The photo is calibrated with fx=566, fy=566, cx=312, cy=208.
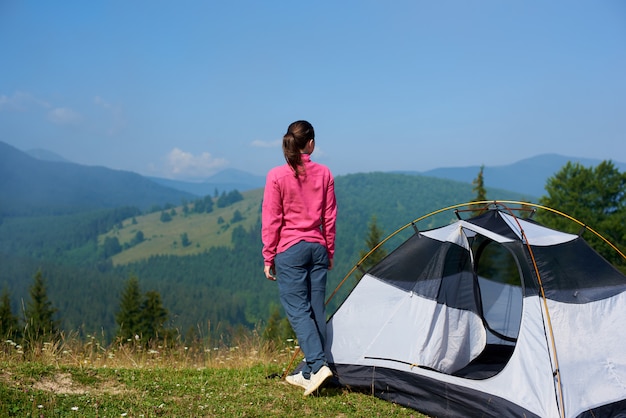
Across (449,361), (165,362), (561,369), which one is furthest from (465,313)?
(165,362)

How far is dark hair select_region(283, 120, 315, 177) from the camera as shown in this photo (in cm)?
→ 491

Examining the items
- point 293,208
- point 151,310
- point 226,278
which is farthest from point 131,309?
point 226,278

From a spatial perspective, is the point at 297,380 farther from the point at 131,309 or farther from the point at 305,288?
the point at 131,309

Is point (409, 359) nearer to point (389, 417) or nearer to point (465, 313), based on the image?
point (389, 417)

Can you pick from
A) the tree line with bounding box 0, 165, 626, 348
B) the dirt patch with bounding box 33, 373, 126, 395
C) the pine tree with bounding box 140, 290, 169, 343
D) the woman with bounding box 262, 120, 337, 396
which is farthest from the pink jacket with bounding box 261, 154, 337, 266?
the pine tree with bounding box 140, 290, 169, 343

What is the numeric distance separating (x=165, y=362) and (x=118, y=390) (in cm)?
174

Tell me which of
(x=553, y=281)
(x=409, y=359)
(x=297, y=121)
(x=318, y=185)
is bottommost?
(x=409, y=359)

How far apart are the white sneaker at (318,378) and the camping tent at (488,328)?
583 mm

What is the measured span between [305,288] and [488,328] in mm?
2618

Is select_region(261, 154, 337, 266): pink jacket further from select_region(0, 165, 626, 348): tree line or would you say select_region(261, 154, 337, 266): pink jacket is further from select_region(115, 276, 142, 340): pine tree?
select_region(115, 276, 142, 340): pine tree

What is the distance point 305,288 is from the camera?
5062 mm

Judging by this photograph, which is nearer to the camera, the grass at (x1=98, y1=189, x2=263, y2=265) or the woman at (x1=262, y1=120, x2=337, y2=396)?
Result: the woman at (x1=262, y1=120, x2=337, y2=396)

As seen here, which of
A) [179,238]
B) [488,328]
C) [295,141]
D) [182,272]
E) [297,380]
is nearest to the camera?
[295,141]

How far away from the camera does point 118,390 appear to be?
5141mm
